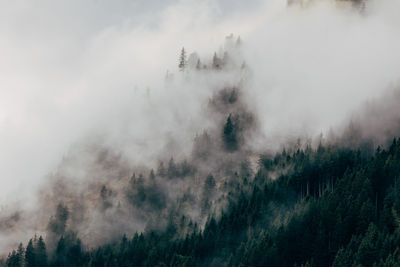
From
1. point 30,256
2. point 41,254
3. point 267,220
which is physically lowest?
point 30,256

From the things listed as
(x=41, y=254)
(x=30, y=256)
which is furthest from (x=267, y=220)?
(x=30, y=256)

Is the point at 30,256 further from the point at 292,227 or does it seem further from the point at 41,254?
the point at 292,227

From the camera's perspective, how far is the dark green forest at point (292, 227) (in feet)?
409

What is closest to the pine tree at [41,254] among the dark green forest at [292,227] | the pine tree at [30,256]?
the dark green forest at [292,227]

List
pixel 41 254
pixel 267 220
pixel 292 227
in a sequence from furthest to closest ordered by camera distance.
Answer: pixel 41 254
pixel 267 220
pixel 292 227

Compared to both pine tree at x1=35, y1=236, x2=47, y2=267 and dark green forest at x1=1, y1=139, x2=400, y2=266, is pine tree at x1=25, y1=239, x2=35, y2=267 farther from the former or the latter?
pine tree at x1=35, y1=236, x2=47, y2=267

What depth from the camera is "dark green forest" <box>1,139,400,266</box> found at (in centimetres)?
12456

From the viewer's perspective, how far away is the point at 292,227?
13638cm

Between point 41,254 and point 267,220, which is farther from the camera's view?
point 41,254

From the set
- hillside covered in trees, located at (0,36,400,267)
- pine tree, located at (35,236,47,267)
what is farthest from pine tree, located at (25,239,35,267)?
pine tree, located at (35,236,47,267)

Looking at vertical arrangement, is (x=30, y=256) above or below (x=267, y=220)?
below

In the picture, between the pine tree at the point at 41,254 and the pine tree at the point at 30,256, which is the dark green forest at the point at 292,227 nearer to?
the pine tree at the point at 41,254

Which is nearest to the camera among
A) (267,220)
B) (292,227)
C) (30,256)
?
(292,227)

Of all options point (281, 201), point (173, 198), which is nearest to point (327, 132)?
point (281, 201)
